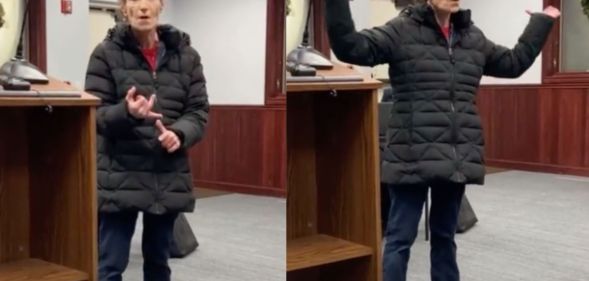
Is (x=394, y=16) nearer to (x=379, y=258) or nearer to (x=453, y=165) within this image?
(x=453, y=165)

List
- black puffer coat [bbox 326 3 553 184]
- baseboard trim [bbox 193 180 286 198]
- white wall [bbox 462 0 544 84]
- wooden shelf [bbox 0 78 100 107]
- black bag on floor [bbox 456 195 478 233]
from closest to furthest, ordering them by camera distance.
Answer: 1. wooden shelf [bbox 0 78 100 107]
2. baseboard trim [bbox 193 180 286 198]
3. black puffer coat [bbox 326 3 553 184]
4. white wall [bbox 462 0 544 84]
5. black bag on floor [bbox 456 195 478 233]

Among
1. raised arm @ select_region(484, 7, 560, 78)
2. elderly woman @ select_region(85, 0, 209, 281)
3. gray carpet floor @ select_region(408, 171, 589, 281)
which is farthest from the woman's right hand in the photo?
gray carpet floor @ select_region(408, 171, 589, 281)

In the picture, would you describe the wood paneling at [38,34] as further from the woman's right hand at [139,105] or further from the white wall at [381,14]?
the white wall at [381,14]

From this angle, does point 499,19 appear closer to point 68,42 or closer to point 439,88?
point 439,88

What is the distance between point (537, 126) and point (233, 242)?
3.11 m

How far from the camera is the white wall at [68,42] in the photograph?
1.01 metres

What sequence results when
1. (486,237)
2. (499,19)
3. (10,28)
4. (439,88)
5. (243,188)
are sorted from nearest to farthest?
1. (10,28)
2. (243,188)
3. (439,88)
4. (499,19)
5. (486,237)

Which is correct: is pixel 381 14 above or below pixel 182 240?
above

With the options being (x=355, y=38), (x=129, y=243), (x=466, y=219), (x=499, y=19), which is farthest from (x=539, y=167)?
(x=129, y=243)

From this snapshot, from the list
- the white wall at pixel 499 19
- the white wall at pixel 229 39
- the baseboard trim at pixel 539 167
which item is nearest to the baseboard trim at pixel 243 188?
the white wall at pixel 229 39

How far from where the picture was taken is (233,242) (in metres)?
1.30

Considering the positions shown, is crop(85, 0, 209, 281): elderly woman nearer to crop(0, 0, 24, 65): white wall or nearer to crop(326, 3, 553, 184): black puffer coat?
crop(0, 0, 24, 65): white wall

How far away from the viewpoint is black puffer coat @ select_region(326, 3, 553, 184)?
1.54 meters

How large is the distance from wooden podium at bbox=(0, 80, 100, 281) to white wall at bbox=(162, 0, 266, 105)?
22cm
